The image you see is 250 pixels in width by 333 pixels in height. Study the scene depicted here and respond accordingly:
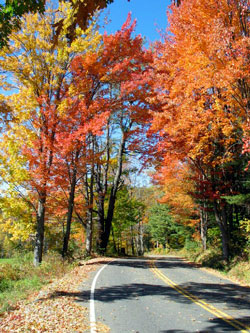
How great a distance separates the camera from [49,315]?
6.71 metres

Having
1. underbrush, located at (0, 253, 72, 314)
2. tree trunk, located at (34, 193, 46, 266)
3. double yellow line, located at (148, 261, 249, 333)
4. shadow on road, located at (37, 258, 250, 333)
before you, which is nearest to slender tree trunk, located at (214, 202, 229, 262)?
shadow on road, located at (37, 258, 250, 333)

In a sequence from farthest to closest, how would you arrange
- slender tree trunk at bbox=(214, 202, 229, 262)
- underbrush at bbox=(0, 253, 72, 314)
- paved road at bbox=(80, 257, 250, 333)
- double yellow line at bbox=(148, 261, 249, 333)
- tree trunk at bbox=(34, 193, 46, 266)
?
1. slender tree trunk at bbox=(214, 202, 229, 262)
2. tree trunk at bbox=(34, 193, 46, 266)
3. underbrush at bbox=(0, 253, 72, 314)
4. paved road at bbox=(80, 257, 250, 333)
5. double yellow line at bbox=(148, 261, 249, 333)

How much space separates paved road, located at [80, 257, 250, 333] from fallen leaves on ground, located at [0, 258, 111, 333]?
453 millimetres

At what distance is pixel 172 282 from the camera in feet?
36.3

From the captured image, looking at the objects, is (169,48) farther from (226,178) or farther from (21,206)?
(21,206)

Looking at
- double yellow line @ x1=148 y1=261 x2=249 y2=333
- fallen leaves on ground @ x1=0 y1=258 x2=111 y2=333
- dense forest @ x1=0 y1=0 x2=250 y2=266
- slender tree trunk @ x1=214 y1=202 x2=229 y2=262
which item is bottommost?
double yellow line @ x1=148 y1=261 x2=249 y2=333

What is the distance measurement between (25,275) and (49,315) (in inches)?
261

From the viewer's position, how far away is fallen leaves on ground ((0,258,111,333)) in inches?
234

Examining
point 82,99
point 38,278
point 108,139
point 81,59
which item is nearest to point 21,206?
point 38,278

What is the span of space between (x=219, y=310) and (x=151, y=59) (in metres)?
15.0

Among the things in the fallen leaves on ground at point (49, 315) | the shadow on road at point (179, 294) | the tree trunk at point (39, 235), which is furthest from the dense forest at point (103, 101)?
the fallen leaves on ground at point (49, 315)

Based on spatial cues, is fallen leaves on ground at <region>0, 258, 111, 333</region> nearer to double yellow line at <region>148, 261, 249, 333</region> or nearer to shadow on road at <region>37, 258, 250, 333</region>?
shadow on road at <region>37, 258, 250, 333</region>

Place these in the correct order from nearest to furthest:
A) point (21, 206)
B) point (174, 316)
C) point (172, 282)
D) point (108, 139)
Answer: point (174, 316)
point (172, 282)
point (21, 206)
point (108, 139)

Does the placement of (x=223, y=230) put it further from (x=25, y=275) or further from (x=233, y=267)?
(x=25, y=275)
